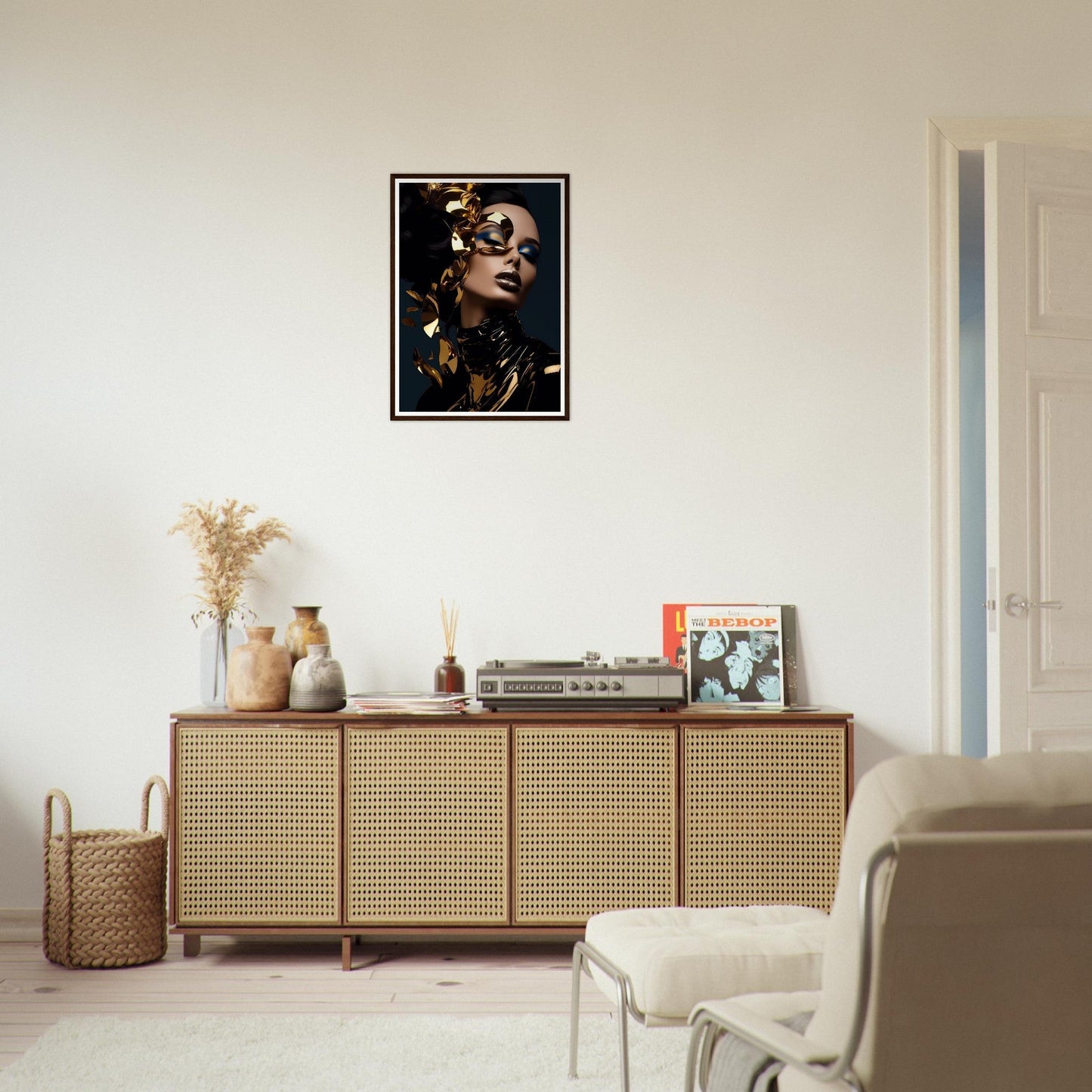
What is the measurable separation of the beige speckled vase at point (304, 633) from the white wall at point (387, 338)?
188 mm

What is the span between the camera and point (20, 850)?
376 cm

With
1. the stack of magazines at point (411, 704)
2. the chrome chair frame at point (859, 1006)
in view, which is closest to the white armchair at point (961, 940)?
the chrome chair frame at point (859, 1006)

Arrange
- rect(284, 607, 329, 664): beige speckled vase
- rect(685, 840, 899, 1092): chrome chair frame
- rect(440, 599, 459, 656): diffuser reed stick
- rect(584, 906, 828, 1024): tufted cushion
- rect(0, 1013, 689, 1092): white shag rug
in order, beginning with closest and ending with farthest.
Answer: rect(685, 840, 899, 1092): chrome chair frame < rect(584, 906, 828, 1024): tufted cushion < rect(0, 1013, 689, 1092): white shag rug < rect(284, 607, 329, 664): beige speckled vase < rect(440, 599, 459, 656): diffuser reed stick

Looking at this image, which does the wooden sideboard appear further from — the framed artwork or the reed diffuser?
the framed artwork

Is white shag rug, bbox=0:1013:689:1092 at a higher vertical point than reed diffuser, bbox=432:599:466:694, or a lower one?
lower

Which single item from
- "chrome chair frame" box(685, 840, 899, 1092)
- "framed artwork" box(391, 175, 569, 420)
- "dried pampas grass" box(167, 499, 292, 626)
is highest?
"framed artwork" box(391, 175, 569, 420)

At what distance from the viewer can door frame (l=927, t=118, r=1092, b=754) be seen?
375 centimetres

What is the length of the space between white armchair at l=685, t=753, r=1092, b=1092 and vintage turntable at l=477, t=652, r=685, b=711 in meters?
2.00

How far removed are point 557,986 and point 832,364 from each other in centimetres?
218

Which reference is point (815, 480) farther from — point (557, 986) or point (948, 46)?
point (557, 986)

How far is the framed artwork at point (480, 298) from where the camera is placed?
3824mm

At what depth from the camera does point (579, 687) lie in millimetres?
3412

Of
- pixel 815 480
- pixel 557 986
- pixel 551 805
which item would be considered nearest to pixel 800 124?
pixel 815 480

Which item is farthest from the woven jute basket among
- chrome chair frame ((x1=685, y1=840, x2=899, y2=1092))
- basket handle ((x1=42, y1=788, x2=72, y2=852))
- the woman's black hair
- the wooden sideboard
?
chrome chair frame ((x1=685, y1=840, x2=899, y2=1092))
